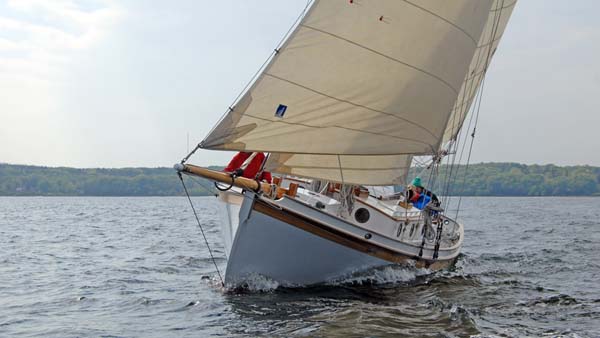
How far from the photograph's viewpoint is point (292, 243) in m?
15.0

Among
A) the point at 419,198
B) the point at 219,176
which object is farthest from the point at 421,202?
the point at 219,176

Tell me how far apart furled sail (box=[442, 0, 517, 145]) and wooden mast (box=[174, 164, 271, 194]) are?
1005cm

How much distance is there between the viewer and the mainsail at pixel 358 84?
45.6ft

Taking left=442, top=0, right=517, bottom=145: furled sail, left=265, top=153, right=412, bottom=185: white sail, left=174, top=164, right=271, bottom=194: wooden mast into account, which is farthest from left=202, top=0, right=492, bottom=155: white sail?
left=442, top=0, right=517, bottom=145: furled sail

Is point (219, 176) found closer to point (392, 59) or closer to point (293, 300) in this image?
point (293, 300)

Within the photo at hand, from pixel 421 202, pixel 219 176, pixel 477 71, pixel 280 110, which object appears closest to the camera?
pixel 280 110

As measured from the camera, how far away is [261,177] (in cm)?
1570

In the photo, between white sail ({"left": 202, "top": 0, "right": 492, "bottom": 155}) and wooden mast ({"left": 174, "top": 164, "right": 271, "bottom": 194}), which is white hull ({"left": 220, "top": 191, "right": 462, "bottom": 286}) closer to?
wooden mast ({"left": 174, "top": 164, "right": 271, "bottom": 194})

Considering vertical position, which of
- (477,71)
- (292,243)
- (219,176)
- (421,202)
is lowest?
(292,243)

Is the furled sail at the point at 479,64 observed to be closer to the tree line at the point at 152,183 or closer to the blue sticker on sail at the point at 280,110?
the blue sticker on sail at the point at 280,110

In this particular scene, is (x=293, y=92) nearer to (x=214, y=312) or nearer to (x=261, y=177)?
(x=261, y=177)

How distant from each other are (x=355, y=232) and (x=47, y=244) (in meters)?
18.8

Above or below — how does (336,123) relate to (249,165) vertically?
above

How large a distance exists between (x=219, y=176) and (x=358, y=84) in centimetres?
320
